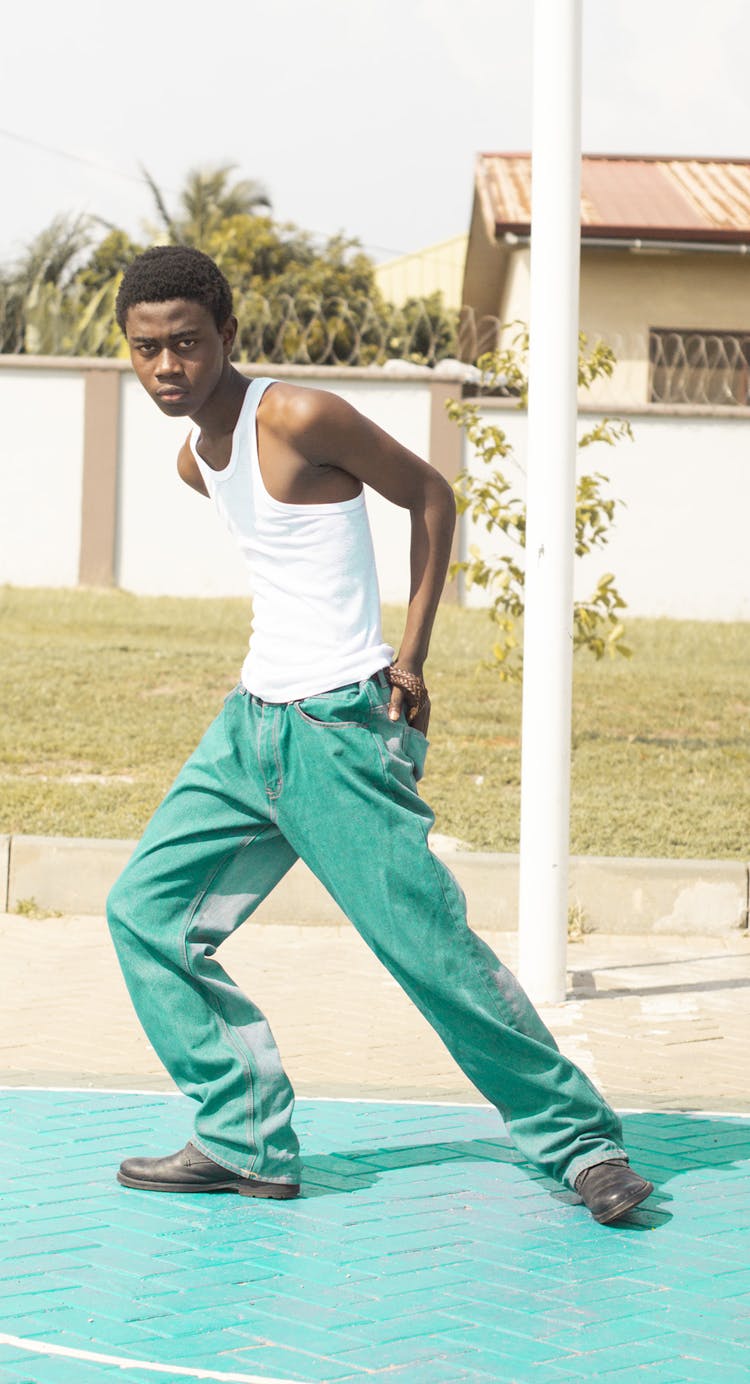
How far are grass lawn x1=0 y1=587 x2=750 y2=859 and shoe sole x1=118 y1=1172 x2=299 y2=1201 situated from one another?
A: 375cm

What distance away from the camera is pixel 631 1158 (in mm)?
4430

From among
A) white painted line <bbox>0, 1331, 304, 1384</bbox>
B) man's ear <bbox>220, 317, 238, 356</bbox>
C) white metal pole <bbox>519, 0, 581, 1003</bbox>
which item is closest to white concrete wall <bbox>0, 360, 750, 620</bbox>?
white metal pole <bbox>519, 0, 581, 1003</bbox>

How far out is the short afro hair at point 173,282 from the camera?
382 cm

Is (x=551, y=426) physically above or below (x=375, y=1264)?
above

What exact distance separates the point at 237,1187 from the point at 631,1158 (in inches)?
38.4

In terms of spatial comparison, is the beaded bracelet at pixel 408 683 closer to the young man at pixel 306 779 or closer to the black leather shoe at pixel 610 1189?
the young man at pixel 306 779

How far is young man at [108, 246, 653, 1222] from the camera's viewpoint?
12.4ft

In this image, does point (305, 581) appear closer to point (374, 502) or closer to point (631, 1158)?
point (631, 1158)

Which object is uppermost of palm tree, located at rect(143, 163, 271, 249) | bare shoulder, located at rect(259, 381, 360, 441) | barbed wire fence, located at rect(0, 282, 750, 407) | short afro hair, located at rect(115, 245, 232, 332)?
palm tree, located at rect(143, 163, 271, 249)

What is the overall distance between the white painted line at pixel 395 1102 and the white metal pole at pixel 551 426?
1135 mm

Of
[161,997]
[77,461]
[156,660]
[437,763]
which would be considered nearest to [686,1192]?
[161,997]

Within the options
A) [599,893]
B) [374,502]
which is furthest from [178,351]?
[374,502]

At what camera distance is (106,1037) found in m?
5.56

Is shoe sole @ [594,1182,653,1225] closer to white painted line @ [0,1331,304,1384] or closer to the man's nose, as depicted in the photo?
white painted line @ [0,1331,304,1384]
